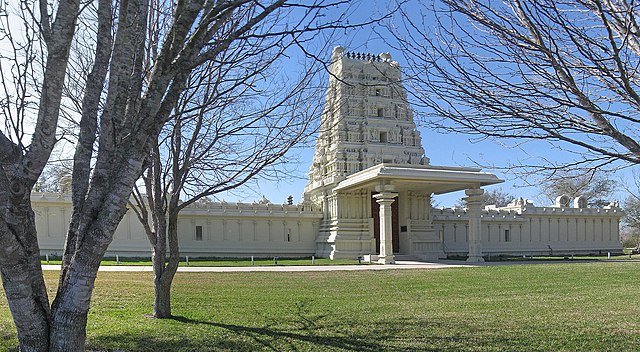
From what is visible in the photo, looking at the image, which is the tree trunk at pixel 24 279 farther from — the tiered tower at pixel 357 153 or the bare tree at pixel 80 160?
the tiered tower at pixel 357 153

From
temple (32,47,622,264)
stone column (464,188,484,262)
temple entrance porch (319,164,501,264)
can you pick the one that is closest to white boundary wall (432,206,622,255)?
temple (32,47,622,264)

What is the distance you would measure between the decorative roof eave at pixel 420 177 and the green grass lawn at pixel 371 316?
1086 centimetres

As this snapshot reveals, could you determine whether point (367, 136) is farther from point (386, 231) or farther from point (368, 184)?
point (386, 231)

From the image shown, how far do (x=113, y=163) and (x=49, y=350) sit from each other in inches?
65.6

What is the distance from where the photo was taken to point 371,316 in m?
10.1

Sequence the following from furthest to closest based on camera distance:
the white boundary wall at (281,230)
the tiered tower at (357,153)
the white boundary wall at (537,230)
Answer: the white boundary wall at (537,230), the tiered tower at (357,153), the white boundary wall at (281,230)

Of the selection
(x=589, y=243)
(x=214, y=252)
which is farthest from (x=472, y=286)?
(x=589, y=243)

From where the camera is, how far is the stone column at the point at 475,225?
29234 millimetres

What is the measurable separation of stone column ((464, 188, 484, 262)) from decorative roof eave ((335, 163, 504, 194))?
0.55 meters

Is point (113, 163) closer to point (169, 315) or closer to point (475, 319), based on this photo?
point (169, 315)

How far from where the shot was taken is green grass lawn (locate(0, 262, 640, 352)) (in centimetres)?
766

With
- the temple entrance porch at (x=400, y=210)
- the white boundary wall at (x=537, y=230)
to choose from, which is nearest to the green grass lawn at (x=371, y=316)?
the temple entrance porch at (x=400, y=210)

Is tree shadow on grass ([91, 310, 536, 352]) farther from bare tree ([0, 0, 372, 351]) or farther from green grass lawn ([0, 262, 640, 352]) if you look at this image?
bare tree ([0, 0, 372, 351])

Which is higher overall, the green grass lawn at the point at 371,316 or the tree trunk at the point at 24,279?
the tree trunk at the point at 24,279
